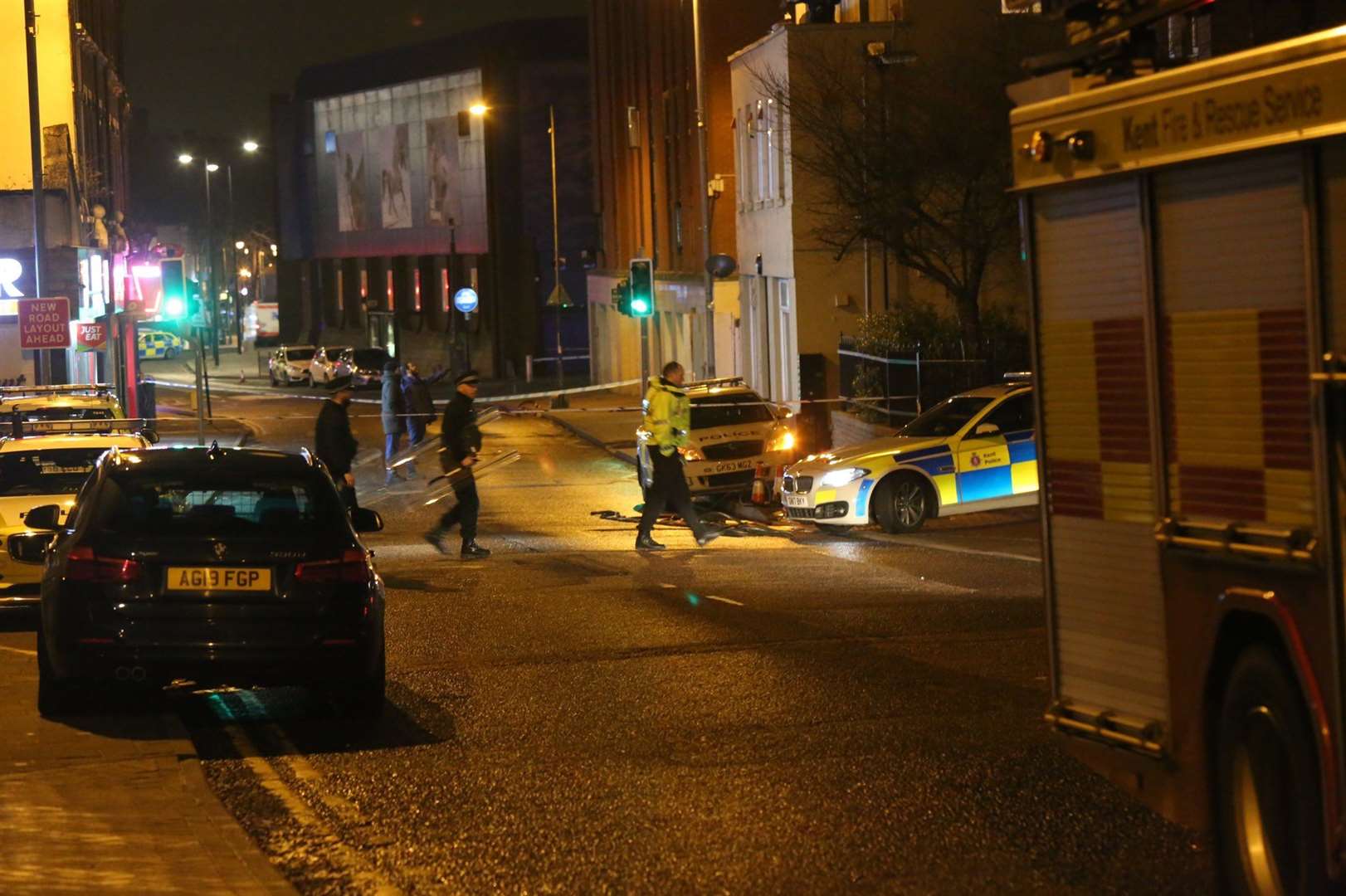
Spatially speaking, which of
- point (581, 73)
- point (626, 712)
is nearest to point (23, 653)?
point (626, 712)

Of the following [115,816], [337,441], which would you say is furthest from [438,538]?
[115,816]

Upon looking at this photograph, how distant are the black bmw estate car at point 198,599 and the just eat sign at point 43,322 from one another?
23.7m

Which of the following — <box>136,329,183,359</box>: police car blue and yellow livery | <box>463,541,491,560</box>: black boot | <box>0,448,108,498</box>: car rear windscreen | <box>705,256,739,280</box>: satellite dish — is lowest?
<box>463,541,491,560</box>: black boot

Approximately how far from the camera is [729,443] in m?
24.8

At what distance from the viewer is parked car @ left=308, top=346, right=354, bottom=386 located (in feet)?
213

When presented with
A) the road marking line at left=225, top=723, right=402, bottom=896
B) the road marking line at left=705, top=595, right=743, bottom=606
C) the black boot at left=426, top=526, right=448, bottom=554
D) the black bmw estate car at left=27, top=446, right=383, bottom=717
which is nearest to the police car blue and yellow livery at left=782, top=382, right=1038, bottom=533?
the black boot at left=426, top=526, right=448, bottom=554

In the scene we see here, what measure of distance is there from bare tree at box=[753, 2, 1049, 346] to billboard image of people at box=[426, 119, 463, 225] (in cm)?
4160

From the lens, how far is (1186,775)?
6.00 metres

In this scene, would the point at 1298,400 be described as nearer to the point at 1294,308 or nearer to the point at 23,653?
the point at 1294,308

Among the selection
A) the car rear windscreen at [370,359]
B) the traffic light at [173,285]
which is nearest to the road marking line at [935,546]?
the traffic light at [173,285]

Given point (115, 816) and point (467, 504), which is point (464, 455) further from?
point (115, 816)

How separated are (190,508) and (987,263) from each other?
25668 mm

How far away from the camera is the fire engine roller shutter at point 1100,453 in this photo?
6023mm

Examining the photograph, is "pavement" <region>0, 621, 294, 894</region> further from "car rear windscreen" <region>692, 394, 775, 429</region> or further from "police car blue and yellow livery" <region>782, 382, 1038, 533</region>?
"car rear windscreen" <region>692, 394, 775, 429</region>
